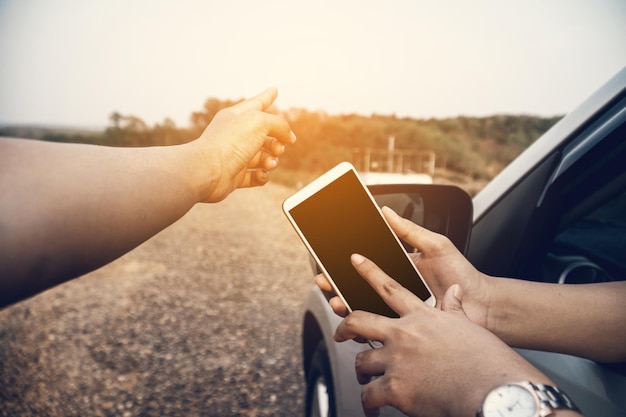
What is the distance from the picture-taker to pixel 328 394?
2.38 metres

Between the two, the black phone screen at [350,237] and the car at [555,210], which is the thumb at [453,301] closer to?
the black phone screen at [350,237]

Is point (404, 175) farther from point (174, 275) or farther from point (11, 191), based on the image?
point (174, 275)

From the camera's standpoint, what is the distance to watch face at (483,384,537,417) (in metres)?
0.90

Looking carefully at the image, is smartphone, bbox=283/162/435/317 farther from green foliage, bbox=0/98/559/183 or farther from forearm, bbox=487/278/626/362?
green foliage, bbox=0/98/559/183

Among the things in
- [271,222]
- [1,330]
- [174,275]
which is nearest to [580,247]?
[1,330]

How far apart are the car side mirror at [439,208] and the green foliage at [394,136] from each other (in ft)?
70.6

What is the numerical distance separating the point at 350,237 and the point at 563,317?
2.16 ft

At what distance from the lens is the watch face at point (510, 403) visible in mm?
898

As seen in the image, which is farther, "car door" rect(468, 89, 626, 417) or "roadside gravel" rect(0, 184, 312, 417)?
"roadside gravel" rect(0, 184, 312, 417)

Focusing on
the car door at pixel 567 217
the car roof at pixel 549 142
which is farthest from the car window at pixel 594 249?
the car roof at pixel 549 142

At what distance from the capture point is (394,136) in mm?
34312

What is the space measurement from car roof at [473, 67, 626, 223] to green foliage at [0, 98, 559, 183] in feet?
70.4

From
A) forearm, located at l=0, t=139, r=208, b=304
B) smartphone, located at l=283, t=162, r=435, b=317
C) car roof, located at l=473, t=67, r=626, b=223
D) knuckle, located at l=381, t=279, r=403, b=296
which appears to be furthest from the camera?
car roof, located at l=473, t=67, r=626, b=223

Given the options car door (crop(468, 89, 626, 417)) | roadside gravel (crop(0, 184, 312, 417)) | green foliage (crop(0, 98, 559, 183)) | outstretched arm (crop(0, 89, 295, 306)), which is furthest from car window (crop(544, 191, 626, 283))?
green foliage (crop(0, 98, 559, 183))
